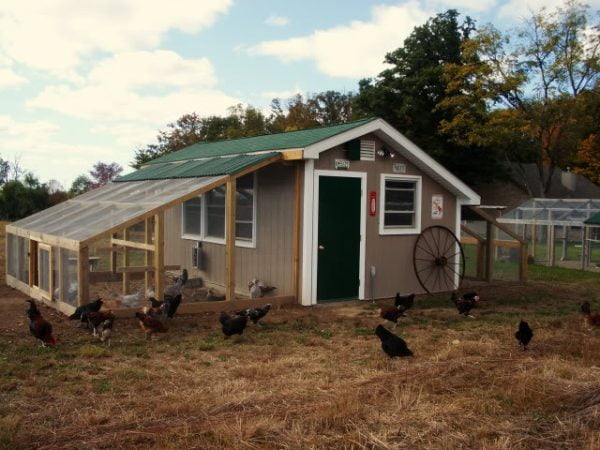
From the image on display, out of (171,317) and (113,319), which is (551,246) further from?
(113,319)

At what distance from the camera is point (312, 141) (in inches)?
404

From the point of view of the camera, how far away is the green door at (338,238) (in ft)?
34.8

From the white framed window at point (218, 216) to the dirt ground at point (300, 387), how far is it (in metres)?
3.02

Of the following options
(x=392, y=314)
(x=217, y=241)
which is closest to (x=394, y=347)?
(x=392, y=314)

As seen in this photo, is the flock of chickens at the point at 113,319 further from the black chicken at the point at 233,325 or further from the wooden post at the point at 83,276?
the wooden post at the point at 83,276

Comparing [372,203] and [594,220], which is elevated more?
[372,203]

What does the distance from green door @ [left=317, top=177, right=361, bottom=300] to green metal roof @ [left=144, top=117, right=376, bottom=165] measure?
818 millimetres

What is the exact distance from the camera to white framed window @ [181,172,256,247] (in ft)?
38.6

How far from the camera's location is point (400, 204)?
11.9 m

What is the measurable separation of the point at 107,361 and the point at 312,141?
526 centimetres

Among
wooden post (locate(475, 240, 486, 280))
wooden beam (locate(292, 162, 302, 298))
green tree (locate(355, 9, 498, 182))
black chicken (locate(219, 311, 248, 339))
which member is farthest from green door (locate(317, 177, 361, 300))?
green tree (locate(355, 9, 498, 182))

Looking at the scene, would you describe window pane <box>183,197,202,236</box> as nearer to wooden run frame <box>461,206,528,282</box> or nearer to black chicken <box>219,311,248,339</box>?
black chicken <box>219,311,248,339</box>

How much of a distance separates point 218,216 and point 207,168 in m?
1.83

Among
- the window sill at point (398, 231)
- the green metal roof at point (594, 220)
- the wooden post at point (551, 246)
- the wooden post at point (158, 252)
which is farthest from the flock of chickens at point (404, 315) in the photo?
the wooden post at point (551, 246)
